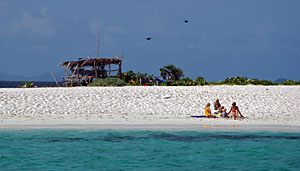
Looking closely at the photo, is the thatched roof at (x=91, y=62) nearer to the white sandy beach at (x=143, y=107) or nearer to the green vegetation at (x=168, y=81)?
the green vegetation at (x=168, y=81)

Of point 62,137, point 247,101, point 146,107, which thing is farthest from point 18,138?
point 247,101

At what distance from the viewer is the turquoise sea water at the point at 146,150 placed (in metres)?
11.5

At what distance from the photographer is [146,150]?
1327 centimetres

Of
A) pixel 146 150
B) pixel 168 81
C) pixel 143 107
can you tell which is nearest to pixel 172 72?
pixel 168 81

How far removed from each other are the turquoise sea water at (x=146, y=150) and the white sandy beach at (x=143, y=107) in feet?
4.69

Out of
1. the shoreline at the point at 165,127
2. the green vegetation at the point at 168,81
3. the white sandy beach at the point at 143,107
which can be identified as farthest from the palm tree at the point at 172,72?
the shoreline at the point at 165,127

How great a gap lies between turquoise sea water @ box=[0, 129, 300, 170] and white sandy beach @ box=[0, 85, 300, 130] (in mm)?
1428

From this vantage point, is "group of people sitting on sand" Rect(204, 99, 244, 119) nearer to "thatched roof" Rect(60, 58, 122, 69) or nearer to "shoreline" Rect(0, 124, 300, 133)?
"shoreline" Rect(0, 124, 300, 133)

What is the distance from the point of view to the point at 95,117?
754 inches

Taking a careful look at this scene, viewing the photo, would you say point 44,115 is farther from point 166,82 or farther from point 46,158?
point 166,82

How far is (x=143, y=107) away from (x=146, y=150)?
9.03m

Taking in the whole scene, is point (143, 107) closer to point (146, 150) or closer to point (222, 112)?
point (222, 112)

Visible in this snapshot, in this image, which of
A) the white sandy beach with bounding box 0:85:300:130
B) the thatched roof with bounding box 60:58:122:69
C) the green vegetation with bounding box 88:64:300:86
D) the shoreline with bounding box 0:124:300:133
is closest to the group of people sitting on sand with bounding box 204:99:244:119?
the white sandy beach with bounding box 0:85:300:130

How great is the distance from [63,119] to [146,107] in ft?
18.1
